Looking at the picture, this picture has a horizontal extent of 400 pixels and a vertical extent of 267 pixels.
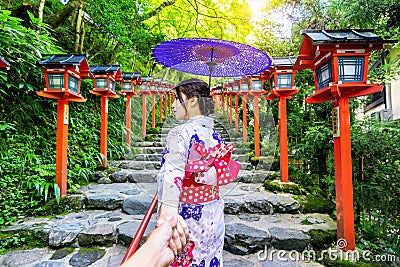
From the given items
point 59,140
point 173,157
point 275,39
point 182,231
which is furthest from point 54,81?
point 275,39

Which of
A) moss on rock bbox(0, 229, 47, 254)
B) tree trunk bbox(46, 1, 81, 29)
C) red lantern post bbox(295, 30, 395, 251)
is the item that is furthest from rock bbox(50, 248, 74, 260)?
tree trunk bbox(46, 1, 81, 29)

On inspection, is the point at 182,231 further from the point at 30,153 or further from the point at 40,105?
the point at 40,105

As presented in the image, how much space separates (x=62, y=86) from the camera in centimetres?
313

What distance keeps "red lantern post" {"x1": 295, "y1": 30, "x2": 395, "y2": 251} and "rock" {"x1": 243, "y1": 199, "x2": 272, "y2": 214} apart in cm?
91

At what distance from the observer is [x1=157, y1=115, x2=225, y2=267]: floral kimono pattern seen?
3.10ft

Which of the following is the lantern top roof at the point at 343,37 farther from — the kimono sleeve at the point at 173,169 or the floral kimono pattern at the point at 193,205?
the kimono sleeve at the point at 173,169

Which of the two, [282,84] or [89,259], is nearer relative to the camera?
[89,259]

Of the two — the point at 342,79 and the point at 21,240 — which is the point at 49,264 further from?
the point at 342,79

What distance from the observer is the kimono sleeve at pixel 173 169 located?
0.91 meters

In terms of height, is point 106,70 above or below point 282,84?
above

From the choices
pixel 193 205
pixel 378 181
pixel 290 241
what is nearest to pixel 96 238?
pixel 193 205

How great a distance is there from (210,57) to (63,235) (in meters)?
2.60

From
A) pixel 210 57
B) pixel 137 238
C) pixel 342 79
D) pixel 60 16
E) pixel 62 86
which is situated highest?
pixel 60 16

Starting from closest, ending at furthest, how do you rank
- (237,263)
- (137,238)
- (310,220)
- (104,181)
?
(137,238)
(237,263)
(310,220)
(104,181)
